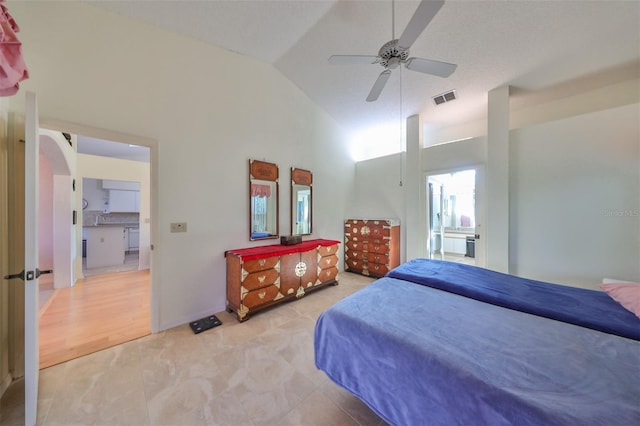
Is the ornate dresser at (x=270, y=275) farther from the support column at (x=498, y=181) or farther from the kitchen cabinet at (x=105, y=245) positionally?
the kitchen cabinet at (x=105, y=245)

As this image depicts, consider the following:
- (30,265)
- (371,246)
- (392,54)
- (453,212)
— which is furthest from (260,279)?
(453,212)

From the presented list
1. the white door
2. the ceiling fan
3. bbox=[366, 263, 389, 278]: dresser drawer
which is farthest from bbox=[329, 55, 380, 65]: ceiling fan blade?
bbox=[366, 263, 389, 278]: dresser drawer

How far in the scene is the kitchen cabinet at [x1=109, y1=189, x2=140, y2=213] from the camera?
239 inches

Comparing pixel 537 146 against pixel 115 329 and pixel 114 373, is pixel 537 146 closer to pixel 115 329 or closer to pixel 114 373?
pixel 114 373

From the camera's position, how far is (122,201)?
6184 millimetres

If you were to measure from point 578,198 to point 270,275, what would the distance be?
3948mm

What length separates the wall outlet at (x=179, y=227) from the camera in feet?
7.75

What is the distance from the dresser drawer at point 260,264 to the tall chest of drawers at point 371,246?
2049mm


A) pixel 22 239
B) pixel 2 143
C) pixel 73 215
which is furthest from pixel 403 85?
pixel 73 215

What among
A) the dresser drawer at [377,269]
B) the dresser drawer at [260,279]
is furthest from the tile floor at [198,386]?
the dresser drawer at [377,269]

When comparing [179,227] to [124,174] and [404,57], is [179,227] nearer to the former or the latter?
[404,57]

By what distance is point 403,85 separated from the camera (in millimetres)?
3168

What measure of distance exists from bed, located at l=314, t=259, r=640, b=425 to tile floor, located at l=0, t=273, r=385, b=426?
0.33 metres

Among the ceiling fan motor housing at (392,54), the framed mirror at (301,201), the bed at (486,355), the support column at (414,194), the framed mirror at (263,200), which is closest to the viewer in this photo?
the bed at (486,355)
